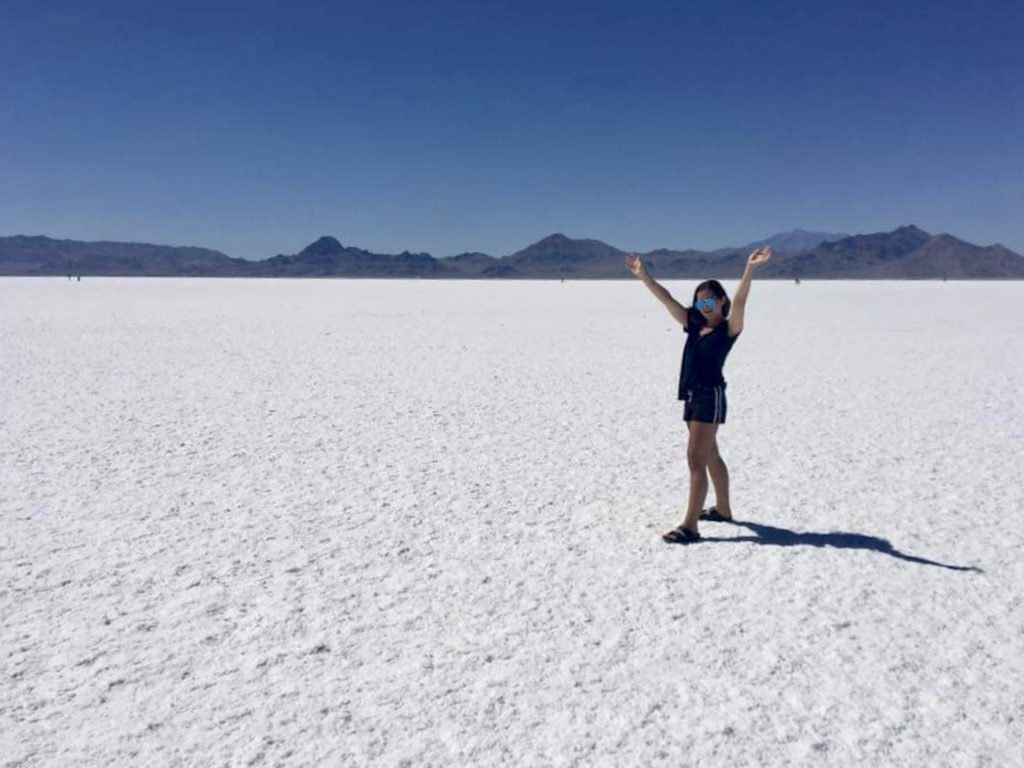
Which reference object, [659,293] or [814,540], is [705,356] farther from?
[814,540]

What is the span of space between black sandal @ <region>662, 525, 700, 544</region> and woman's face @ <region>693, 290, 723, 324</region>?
133cm

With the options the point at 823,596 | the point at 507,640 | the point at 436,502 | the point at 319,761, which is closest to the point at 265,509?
the point at 436,502

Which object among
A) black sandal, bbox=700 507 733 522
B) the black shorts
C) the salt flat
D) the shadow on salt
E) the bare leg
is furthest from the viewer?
black sandal, bbox=700 507 733 522

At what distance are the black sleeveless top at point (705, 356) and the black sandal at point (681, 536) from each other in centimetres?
87

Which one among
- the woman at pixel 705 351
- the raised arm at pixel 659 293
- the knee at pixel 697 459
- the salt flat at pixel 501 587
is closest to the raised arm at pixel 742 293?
the woman at pixel 705 351

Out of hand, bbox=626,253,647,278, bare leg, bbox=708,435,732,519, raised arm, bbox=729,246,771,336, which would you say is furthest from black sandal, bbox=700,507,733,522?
hand, bbox=626,253,647,278

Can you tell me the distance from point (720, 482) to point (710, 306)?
1281mm

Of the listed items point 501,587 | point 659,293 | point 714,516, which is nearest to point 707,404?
point 659,293

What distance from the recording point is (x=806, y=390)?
11.1 metres

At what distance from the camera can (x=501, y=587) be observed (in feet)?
13.8

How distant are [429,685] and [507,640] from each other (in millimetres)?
502

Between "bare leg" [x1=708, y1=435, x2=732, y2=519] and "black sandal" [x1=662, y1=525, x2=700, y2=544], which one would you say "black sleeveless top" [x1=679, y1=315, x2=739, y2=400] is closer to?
"bare leg" [x1=708, y1=435, x2=732, y2=519]

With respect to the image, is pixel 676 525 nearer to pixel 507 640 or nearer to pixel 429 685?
pixel 507 640

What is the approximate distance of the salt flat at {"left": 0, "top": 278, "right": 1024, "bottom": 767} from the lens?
2.96 m
